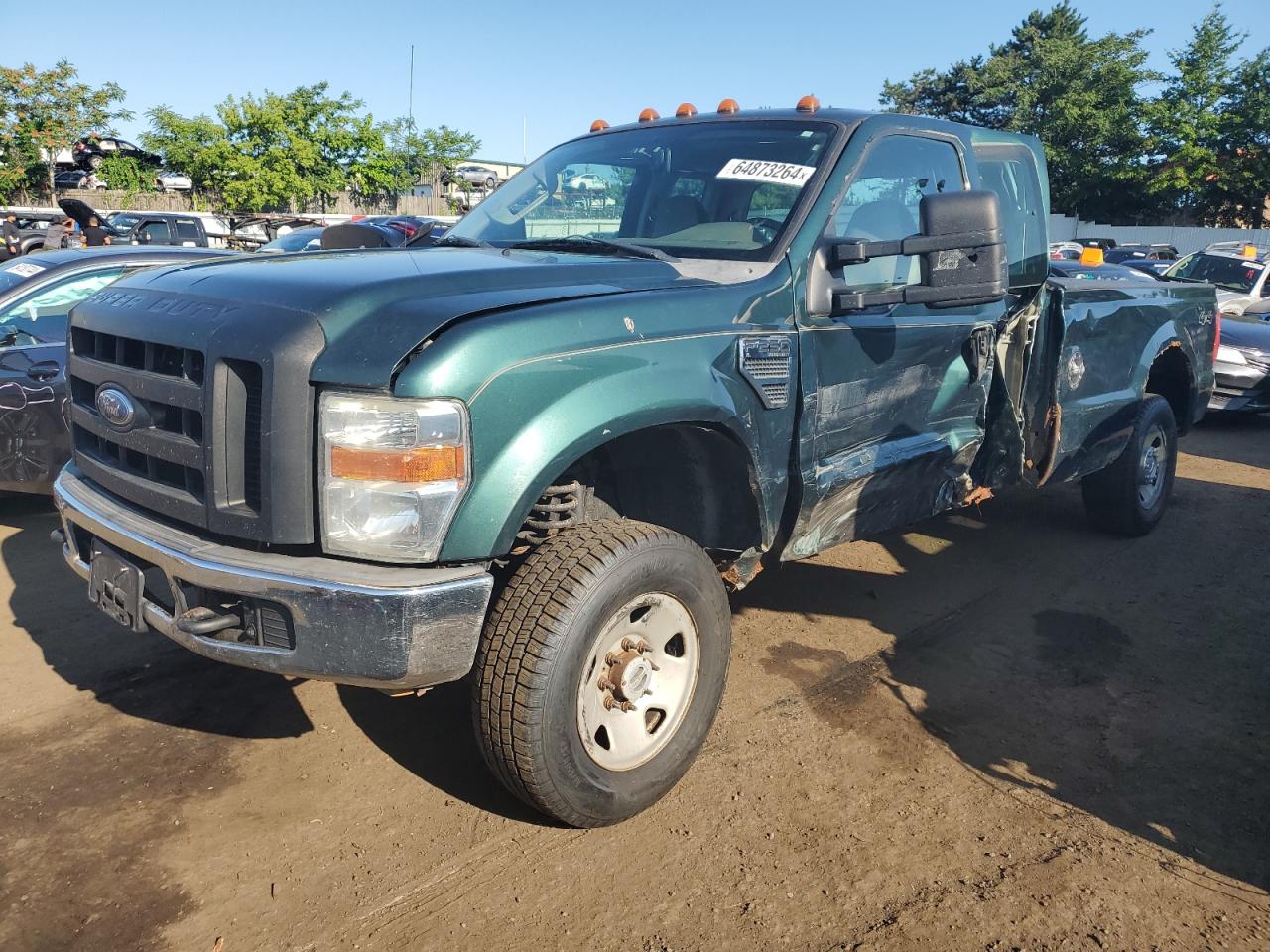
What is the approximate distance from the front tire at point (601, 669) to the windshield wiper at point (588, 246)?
102 cm

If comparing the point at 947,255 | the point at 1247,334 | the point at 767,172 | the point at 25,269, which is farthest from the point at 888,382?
the point at 1247,334

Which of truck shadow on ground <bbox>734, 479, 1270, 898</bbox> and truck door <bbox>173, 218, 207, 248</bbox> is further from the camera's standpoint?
truck door <bbox>173, 218, 207, 248</bbox>

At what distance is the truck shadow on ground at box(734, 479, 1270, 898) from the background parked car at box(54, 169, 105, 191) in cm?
3013

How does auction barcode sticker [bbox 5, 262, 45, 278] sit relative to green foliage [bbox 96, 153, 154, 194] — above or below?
below

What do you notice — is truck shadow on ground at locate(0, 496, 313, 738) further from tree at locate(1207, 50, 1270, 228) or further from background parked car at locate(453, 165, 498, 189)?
tree at locate(1207, 50, 1270, 228)

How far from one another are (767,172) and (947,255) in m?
0.74

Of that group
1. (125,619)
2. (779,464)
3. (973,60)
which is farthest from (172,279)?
(973,60)

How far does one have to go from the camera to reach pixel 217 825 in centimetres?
286

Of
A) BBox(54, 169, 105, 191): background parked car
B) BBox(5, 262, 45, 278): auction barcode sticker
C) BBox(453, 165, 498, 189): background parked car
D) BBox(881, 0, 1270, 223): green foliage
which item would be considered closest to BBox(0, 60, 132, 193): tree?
BBox(54, 169, 105, 191): background parked car

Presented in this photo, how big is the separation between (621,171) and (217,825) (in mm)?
2696

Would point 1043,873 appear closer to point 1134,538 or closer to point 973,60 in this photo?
point 1134,538

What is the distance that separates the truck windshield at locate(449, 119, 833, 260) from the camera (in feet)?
11.3

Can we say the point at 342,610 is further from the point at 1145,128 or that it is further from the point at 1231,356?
the point at 1145,128

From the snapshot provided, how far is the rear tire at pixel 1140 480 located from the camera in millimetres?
5539
